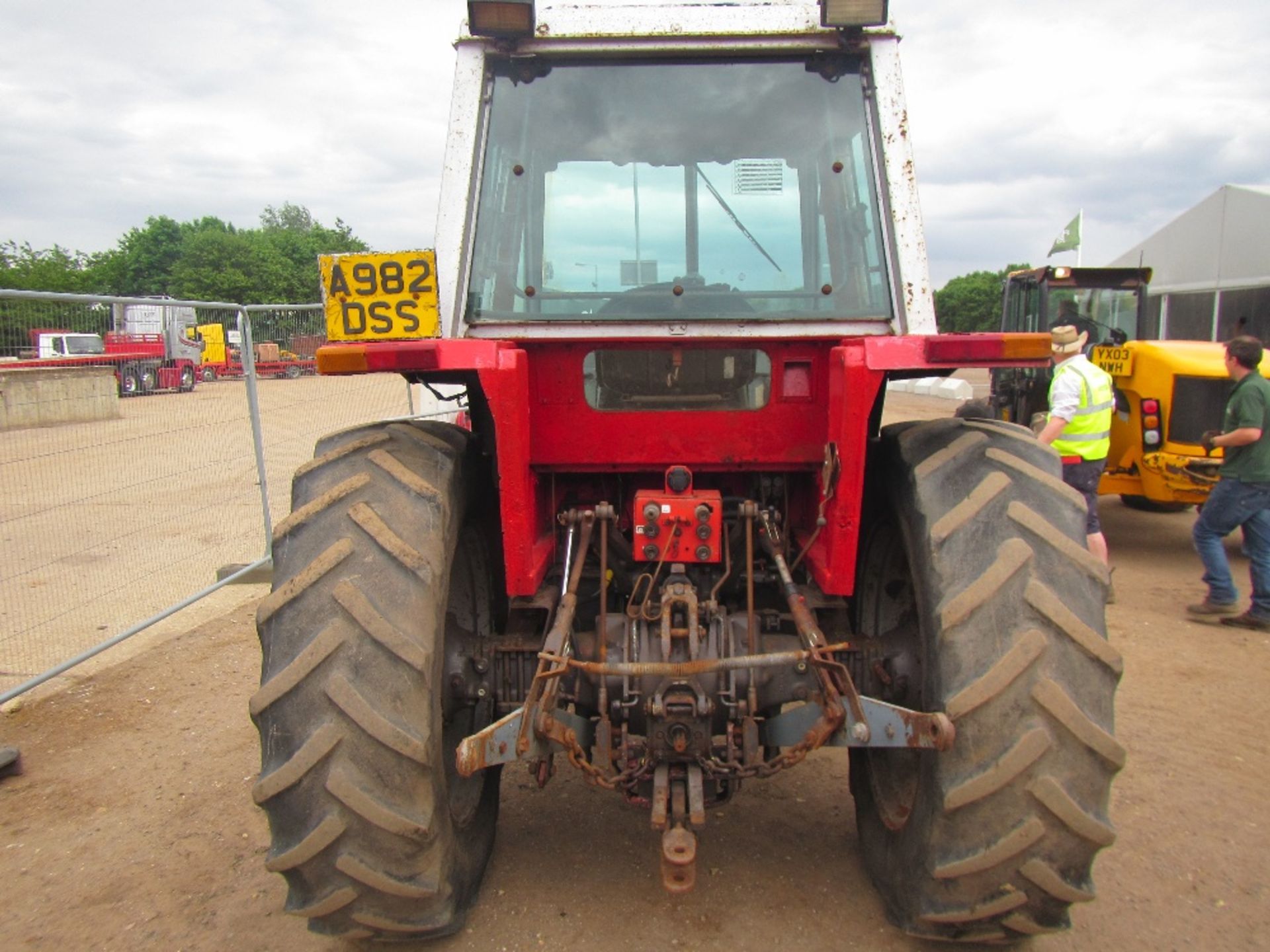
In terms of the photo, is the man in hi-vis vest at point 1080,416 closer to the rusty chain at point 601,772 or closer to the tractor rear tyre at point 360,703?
the rusty chain at point 601,772

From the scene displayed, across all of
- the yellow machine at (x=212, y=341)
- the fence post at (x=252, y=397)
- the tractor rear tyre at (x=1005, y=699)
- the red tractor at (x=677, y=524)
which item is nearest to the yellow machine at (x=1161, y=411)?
the red tractor at (x=677, y=524)

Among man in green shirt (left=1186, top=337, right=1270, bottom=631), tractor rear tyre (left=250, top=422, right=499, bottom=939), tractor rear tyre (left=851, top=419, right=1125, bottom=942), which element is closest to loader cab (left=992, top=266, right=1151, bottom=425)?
man in green shirt (left=1186, top=337, right=1270, bottom=631)

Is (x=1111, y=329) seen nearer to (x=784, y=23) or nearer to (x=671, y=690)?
(x=784, y=23)

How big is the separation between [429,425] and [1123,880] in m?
2.83

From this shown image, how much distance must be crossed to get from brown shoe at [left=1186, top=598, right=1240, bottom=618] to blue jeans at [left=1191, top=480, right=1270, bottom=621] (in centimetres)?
2

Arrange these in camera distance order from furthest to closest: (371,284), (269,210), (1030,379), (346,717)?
1. (269,210)
2. (1030,379)
3. (371,284)
4. (346,717)

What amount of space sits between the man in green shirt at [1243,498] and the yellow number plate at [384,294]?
5666 mm

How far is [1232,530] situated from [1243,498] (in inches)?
9.0

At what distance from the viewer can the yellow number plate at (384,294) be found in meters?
2.86

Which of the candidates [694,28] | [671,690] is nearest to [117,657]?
[671,690]

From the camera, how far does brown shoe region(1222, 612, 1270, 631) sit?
6.11m

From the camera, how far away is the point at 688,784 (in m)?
2.59

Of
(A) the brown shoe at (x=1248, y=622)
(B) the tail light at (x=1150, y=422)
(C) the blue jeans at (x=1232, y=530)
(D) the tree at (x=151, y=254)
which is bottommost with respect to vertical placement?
(A) the brown shoe at (x=1248, y=622)

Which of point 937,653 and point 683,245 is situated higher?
point 683,245
